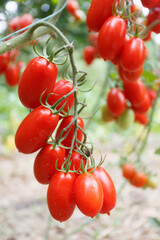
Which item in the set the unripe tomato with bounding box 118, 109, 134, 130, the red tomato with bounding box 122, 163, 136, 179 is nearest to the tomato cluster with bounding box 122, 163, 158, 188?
the red tomato with bounding box 122, 163, 136, 179

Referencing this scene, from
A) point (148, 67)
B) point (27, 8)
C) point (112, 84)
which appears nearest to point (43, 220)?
point (112, 84)

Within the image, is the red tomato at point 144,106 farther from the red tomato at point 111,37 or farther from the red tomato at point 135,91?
the red tomato at point 111,37

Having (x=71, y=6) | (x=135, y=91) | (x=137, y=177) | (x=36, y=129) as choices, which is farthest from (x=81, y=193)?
(x=71, y=6)

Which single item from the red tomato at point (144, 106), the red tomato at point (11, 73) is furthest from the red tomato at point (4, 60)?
the red tomato at point (144, 106)

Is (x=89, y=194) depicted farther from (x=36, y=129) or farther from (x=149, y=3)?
(x=149, y=3)

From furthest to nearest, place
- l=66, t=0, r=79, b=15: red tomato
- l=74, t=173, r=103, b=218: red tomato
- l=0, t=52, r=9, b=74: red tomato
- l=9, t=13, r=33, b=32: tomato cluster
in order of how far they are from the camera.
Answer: l=66, t=0, r=79, b=15: red tomato
l=9, t=13, r=33, b=32: tomato cluster
l=0, t=52, r=9, b=74: red tomato
l=74, t=173, r=103, b=218: red tomato

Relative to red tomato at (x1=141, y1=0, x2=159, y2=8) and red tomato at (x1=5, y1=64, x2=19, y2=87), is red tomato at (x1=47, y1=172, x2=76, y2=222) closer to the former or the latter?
red tomato at (x1=141, y1=0, x2=159, y2=8)
